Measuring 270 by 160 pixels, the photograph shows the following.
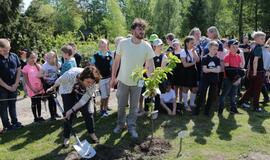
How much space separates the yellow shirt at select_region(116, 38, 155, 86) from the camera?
6.36m

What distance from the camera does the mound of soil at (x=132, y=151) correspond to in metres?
5.85

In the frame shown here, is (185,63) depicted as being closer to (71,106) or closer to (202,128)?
(202,128)

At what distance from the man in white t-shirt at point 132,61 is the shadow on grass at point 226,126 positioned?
1.69 meters

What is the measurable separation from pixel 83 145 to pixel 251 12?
43.1 meters

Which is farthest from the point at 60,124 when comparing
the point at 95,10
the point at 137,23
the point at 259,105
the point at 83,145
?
the point at 95,10

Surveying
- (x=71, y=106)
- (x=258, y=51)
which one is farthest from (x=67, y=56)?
(x=258, y=51)

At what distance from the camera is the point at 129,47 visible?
6.35 meters

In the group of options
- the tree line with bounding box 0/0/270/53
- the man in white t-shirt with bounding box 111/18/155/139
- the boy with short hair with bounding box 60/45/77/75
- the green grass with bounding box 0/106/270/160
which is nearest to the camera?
the green grass with bounding box 0/106/270/160

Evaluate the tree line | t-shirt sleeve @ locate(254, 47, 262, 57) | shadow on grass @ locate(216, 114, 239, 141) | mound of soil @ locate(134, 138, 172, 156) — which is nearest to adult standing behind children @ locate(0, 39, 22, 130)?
mound of soil @ locate(134, 138, 172, 156)

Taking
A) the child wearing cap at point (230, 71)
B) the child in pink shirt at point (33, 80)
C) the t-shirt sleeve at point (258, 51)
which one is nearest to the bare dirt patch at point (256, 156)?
the child wearing cap at point (230, 71)

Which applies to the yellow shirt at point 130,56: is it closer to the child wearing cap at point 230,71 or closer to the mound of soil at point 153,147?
the mound of soil at point 153,147

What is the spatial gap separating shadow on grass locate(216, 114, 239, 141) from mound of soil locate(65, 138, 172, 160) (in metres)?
1.26

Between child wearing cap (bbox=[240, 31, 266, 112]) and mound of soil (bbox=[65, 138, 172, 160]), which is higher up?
child wearing cap (bbox=[240, 31, 266, 112])

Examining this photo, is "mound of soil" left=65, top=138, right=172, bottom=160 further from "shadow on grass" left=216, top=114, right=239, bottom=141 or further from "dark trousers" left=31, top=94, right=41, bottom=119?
"dark trousers" left=31, top=94, right=41, bottom=119
